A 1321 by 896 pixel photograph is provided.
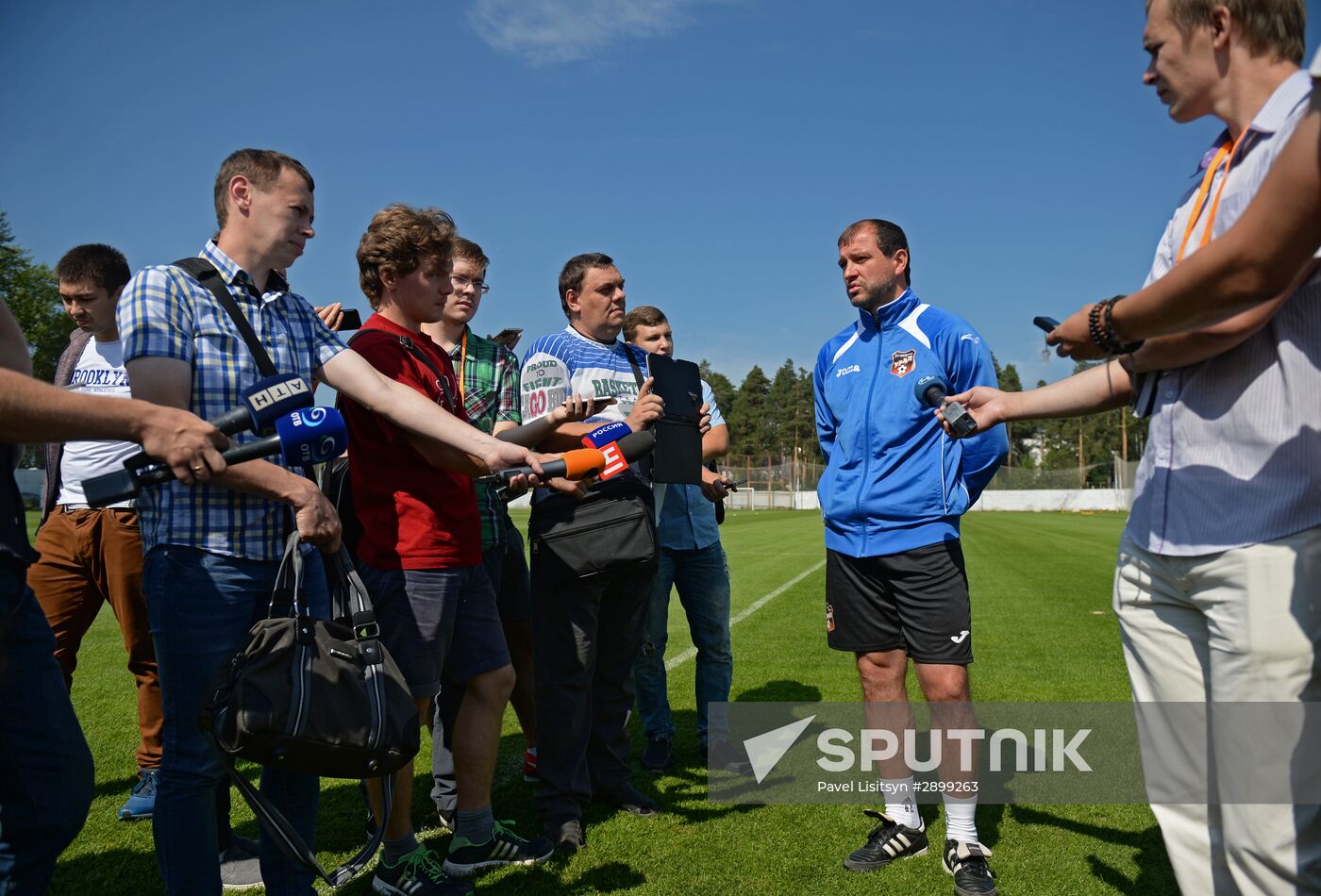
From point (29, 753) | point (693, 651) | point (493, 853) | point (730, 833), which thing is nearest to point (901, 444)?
point (730, 833)

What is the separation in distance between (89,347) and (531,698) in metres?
3.18

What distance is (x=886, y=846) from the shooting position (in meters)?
3.93

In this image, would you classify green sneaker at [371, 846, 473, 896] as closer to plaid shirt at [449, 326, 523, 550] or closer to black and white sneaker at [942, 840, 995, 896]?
black and white sneaker at [942, 840, 995, 896]

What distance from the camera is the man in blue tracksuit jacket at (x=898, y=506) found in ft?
13.2

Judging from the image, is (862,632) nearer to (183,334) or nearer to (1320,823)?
Answer: (1320,823)

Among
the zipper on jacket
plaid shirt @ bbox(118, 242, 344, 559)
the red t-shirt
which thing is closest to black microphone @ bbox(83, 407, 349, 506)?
plaid shirt @ bbox(118, 242, 344, 559)

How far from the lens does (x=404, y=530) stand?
3490 mm

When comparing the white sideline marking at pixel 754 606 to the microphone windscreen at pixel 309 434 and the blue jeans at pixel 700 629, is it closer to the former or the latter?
the blue jeans at pixel 700 629

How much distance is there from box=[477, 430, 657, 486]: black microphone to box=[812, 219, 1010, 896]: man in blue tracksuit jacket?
1111 millimetres

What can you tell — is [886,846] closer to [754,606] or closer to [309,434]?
[309,434]

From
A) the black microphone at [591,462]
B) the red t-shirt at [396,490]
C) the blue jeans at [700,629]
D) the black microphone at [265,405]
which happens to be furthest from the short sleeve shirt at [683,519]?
the black microphone at [265,405]

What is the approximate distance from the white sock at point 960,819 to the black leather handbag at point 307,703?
7.64 feet

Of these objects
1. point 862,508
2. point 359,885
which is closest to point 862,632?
point 862,508

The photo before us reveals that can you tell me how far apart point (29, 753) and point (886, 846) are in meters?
3.20
